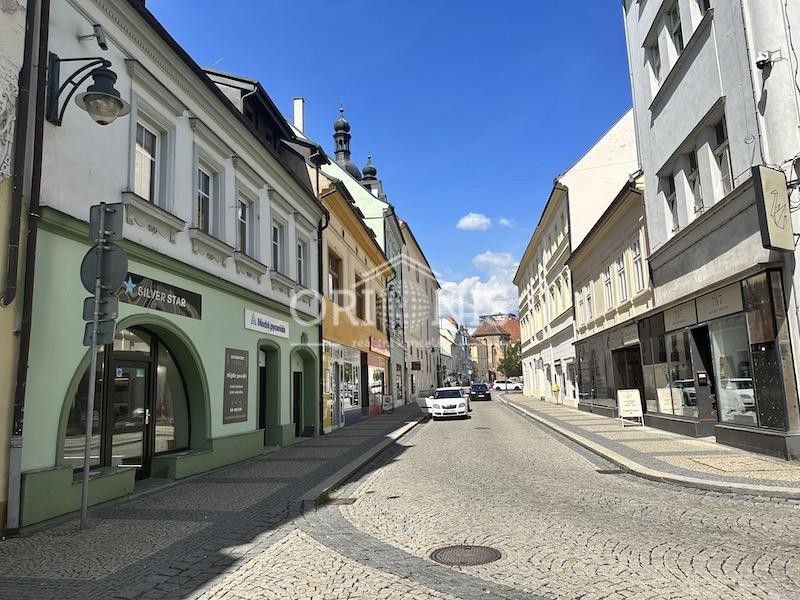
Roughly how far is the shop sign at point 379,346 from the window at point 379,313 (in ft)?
2.50

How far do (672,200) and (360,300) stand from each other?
1430 centimetres

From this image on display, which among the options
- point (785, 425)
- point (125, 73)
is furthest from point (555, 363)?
point (125, 73)

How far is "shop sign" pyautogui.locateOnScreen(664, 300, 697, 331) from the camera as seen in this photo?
43.7ft

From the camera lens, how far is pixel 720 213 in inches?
453

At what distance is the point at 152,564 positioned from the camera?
17.2 feet

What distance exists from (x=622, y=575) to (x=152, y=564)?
160 inches

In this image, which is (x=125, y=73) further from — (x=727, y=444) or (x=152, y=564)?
(x=727, y=444)

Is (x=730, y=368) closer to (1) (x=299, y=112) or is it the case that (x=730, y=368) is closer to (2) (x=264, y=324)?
(2) (x=264, y=324)

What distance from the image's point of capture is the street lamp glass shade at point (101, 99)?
604 cm

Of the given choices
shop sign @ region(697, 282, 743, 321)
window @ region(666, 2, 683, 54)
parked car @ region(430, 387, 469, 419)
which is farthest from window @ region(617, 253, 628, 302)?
parked car @ region(430, 387, 469, 419)

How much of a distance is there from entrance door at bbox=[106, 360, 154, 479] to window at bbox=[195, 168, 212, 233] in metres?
3.07

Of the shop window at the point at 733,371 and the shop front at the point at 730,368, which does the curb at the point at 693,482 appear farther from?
the shop window at the point at 733,371

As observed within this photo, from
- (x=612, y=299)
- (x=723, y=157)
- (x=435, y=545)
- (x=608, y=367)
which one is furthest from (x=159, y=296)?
(x=608, y=367)

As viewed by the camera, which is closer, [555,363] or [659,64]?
[659,64]
